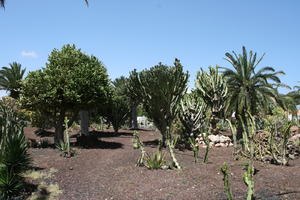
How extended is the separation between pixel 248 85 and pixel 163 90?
7325 mm

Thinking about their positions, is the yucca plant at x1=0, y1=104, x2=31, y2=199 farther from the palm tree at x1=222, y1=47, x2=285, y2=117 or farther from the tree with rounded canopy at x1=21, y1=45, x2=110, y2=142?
the palm tree at x1=222, y1=47, x2=285, y2=117

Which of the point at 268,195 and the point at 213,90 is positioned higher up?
the point at 213,90

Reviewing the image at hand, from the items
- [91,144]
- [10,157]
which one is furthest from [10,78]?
[10,157]

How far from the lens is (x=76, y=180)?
9.15 meters

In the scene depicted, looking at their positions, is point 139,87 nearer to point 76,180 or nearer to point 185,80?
point 185,80

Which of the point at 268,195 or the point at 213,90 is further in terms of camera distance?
the point at 213,90

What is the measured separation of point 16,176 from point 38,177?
43.8 inches

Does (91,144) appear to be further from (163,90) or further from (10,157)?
(10,157)

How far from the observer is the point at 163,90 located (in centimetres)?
1504

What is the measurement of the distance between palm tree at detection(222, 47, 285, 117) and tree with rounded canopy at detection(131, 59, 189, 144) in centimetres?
537

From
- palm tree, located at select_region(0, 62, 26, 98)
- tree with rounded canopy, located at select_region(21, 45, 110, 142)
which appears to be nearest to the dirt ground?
tree with rounded canopy, located at select_region(21, 45, 110, 142)

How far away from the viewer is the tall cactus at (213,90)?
1917 centimetres

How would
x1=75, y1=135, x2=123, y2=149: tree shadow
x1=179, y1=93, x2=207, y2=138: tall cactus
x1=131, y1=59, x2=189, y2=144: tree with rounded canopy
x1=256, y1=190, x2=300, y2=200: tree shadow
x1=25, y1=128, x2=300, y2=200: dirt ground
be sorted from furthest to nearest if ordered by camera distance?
x1=179, y1=93, x2=207, y2=138: tall cactus, x1=75, y1=135, x2=123, y2=149: tree shadow, x1=131, y1=59, x2=189, y2=144: tree with rounded canopy, x1=25, y1=128, x2=300, y2=200: dirt ground, x1=256, y1=190, x2=300, y2=200: tree shadow

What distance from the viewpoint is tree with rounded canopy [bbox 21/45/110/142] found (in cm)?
1431
